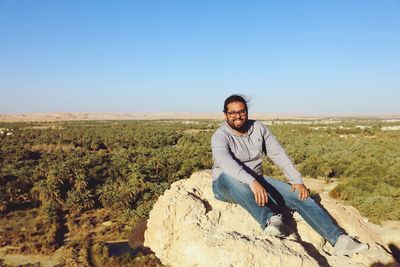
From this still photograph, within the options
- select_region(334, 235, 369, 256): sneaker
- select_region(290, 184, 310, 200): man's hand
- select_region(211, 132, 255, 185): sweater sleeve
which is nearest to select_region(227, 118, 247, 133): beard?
select_region(211, 132, 255, 185): sweater sleeve

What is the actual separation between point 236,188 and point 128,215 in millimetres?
6207

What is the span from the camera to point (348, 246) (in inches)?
170

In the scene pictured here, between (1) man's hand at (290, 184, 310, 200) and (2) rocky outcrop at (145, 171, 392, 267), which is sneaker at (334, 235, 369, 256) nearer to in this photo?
(2) rocky outcrop at (145, 171, 392, 267)

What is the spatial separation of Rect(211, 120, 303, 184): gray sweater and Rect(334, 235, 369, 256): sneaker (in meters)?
0.84

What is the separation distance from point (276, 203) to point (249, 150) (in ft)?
2.58

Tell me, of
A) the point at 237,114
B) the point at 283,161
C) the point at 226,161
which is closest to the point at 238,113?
the point at 237,114

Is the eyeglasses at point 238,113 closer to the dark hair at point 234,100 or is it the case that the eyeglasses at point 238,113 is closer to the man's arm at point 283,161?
the dark hair at point 234,100

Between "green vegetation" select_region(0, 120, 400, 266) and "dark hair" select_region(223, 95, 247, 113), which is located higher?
"dark hair" select_region(223, 95, 247, 113)

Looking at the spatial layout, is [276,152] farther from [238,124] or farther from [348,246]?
[348,246]

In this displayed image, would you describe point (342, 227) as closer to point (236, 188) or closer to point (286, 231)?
point (286, 231)

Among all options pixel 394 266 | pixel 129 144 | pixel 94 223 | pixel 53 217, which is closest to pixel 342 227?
pixel 394 266

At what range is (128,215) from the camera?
10.1 m

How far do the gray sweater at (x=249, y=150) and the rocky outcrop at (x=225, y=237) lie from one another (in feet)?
1.93

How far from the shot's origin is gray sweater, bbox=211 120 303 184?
4.79 metres
